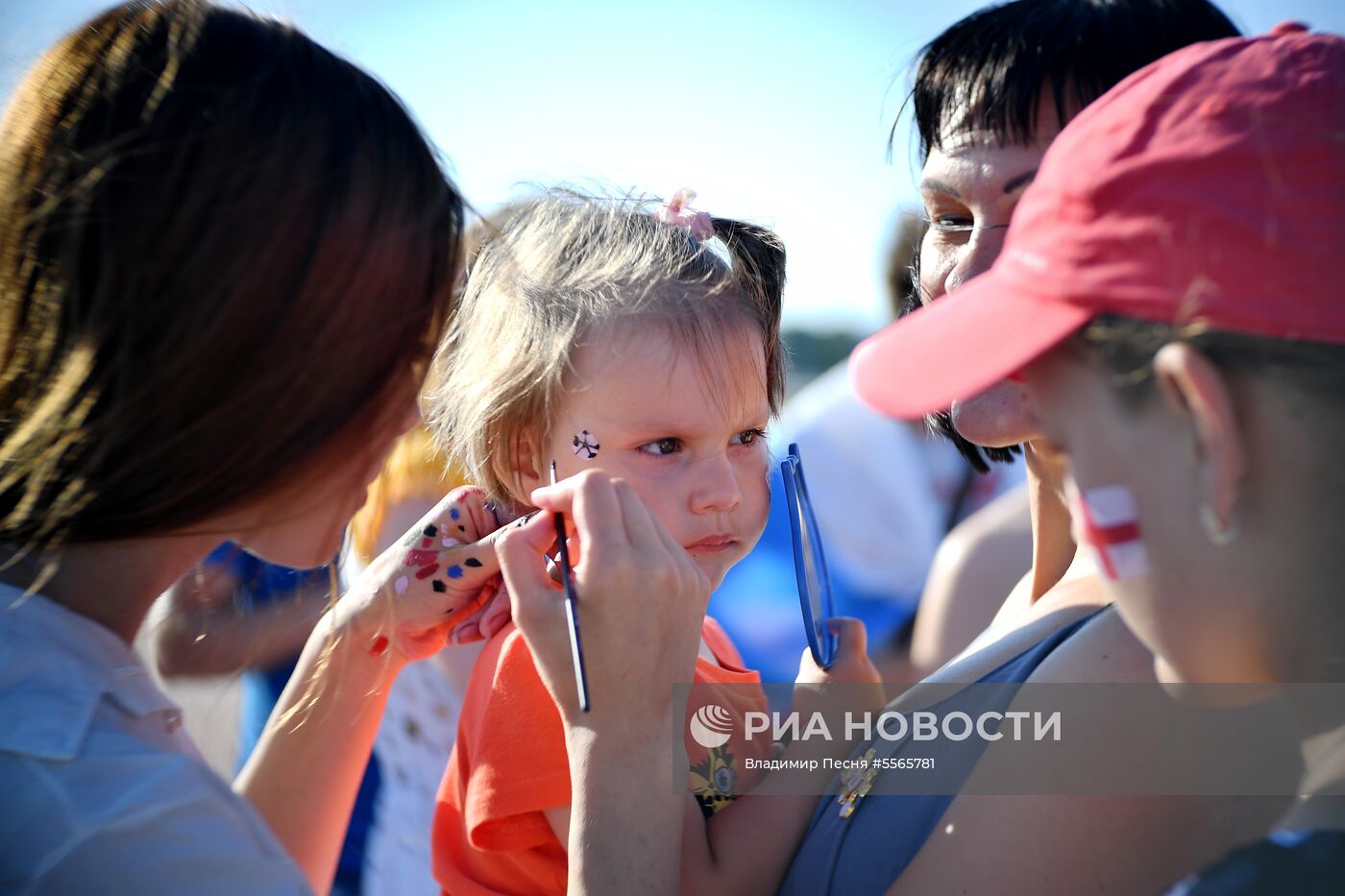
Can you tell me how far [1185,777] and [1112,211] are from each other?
72 cm

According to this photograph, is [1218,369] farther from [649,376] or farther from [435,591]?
[435,591]

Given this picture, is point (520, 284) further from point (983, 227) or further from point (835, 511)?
point (835, 511)

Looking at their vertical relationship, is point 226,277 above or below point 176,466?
above

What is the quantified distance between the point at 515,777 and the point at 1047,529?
3.49ft

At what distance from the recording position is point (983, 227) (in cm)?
160

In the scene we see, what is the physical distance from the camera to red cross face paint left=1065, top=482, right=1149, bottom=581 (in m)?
0.94

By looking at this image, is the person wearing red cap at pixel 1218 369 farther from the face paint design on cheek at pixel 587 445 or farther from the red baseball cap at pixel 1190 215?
the face paint design on cheek at pixel 587 445

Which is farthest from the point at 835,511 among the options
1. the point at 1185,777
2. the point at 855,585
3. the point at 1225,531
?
the point at 1225,531

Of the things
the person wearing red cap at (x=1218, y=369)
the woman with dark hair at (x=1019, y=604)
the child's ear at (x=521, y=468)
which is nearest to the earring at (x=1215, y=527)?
the person wearing red cap at (x=1218, y=369)

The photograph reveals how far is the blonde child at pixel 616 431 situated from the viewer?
1.54 m

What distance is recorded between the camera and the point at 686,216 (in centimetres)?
198

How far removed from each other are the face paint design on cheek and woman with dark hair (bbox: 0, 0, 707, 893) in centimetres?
56

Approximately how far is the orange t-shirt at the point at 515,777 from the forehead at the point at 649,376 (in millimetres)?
423

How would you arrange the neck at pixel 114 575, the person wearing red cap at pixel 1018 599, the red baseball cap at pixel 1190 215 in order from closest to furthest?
1. the red baseball cap at pixel 1190 215
2. the neck at pixel 114 575
3. the person wearing red cap at pixel 1018 599
